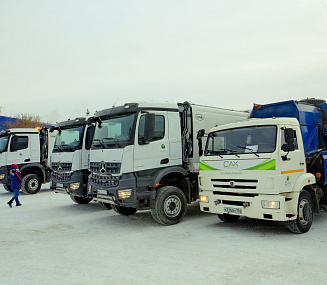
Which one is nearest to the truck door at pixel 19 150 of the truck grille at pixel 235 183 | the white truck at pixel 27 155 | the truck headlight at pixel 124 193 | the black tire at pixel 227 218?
the white truck at pixel 27 155

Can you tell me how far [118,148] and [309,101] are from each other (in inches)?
216

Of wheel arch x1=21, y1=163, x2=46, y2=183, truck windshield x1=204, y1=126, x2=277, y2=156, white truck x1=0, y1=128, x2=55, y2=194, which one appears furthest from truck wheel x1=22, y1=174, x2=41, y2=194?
truck windshield x1=204, y1=126, x2=277, y2=156

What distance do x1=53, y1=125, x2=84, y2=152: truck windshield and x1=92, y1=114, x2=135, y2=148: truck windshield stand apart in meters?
2.45

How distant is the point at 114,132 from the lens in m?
7.91

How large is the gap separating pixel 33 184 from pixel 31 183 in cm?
12

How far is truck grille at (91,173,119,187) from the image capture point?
755 cm

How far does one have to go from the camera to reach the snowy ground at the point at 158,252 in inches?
176

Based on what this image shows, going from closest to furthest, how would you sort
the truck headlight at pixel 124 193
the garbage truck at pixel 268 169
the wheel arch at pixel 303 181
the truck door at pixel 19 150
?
1. the garbage truck at pixel 268 169
2. the wheel arch at pixel 303 181
3. the truck headlight at pixel 124 193
4. the truck door at pixel 19 150

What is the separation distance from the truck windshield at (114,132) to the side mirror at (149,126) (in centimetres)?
36

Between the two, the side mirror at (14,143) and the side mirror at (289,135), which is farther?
the side mirror at (14,143)

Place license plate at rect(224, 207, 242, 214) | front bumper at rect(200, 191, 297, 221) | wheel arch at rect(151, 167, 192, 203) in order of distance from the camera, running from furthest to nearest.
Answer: wheel arch at rect(151, 167, 192, 203)
license plate at rect(224, 207, 242, 214)
front bumper at rect(200, 191, 297, 221)

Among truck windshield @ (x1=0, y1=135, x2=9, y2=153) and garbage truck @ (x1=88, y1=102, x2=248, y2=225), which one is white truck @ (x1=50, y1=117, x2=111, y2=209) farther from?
truck windshield @ (x1=0, y1=135, x2=9, y2=153)

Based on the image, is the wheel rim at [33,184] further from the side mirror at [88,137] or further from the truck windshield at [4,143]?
the side mirror at [88,137]

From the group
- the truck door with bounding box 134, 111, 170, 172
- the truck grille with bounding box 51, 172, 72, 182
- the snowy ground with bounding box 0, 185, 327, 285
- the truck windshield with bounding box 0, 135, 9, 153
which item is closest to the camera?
the snowy ground with bounding box 0, 185, 327, 285
